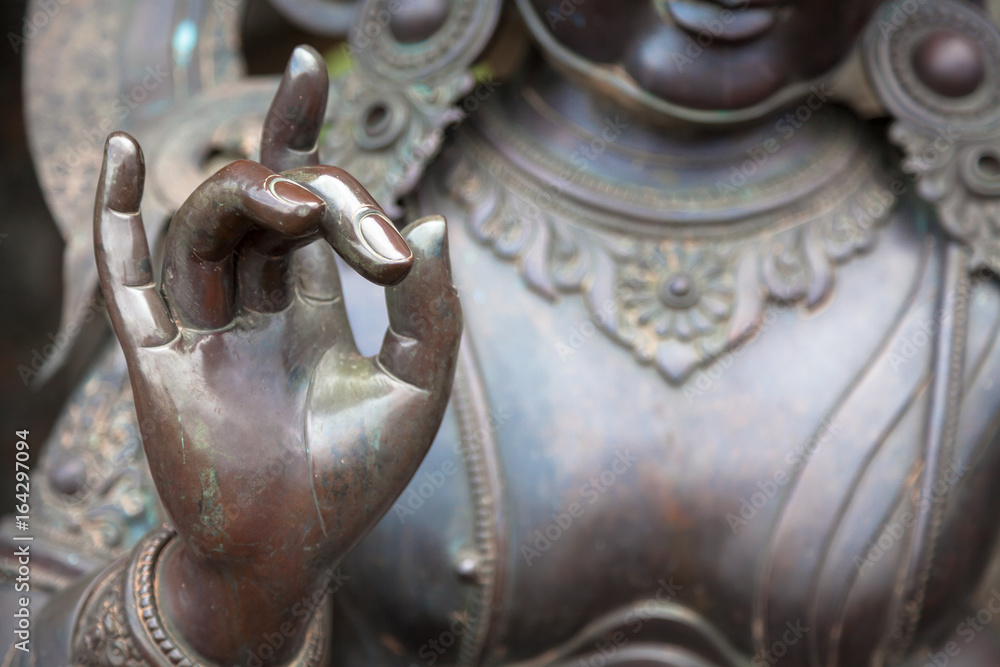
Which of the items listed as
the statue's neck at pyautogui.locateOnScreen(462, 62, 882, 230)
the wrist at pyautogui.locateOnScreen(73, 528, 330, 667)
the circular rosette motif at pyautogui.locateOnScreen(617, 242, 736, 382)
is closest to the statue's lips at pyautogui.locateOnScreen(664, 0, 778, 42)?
the statue's neck at pyautogui.locateOnScreen(462, 62, 882, 230)

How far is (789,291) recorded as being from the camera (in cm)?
127

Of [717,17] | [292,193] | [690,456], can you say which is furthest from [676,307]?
[292,193]

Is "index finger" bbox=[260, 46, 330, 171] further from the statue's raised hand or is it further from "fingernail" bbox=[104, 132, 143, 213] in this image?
"fingernail" bbox=[104, 132, 143, 213]

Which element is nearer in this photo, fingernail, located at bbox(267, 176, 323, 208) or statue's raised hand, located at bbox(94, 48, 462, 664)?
fingernail, located at bbox(267, 176, 323, 208)

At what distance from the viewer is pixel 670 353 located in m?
1.25

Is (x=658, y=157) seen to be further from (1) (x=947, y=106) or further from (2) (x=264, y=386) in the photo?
(2) (x=264, y=386)

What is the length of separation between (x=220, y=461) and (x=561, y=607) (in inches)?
17.8

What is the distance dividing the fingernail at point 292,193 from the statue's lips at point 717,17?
0.54 metres

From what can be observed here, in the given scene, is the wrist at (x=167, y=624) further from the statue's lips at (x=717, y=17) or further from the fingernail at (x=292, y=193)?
the statue's lips at (x=717, y=17)

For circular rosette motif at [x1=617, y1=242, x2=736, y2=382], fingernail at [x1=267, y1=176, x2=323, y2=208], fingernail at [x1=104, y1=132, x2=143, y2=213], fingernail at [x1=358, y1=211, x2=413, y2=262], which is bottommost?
circular rosette motif at [x1=617, y1=242, x2=736, y2=382]

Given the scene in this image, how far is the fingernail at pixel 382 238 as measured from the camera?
2.52ft

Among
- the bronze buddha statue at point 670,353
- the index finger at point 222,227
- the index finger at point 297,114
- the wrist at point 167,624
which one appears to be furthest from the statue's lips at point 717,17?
the wrist at point 167,624

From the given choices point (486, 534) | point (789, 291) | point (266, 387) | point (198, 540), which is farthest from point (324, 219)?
point (789, 291)

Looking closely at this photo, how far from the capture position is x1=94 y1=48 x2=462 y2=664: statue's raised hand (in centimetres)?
89
